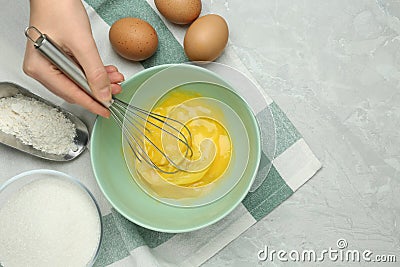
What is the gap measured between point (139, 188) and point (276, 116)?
281 millimetres

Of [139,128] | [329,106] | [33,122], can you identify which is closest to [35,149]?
[33,122]

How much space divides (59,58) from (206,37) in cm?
30

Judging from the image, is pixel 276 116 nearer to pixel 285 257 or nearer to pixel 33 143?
pixel 285 257

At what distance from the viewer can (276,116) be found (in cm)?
102

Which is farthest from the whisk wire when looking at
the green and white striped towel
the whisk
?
the green and white striped towel

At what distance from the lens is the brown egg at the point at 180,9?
969mm

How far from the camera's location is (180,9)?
97cm

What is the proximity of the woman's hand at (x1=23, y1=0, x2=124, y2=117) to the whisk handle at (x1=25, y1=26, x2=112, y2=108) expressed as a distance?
1 centimetres

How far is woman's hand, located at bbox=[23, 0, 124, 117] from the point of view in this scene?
77cm

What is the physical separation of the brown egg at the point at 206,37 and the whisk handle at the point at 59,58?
0.23 meters

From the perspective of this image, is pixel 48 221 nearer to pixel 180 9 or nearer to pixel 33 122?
pixel 33 122

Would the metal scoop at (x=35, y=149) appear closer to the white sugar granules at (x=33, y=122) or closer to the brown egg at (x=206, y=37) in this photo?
the white sugar granules at (x=33, y=122)

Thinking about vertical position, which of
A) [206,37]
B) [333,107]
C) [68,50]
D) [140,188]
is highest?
[68,50]

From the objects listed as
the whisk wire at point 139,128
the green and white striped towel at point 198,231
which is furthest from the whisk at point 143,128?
the green and white striped towel at point 198,231
